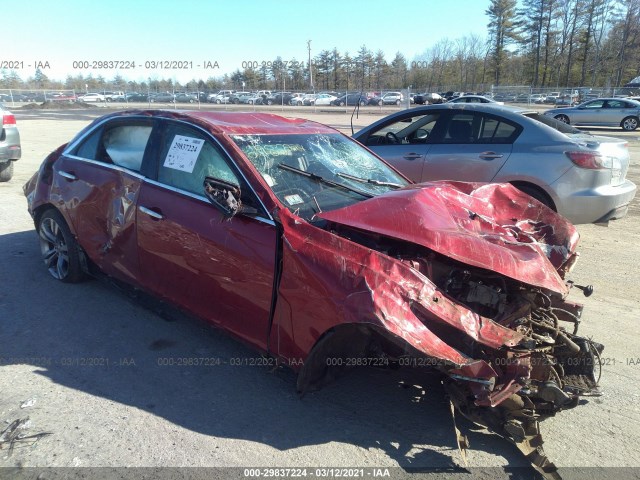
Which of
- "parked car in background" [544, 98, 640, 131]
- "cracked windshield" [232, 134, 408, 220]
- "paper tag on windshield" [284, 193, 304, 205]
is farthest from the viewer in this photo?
"parked car in background" [544, 98, 640, 131]

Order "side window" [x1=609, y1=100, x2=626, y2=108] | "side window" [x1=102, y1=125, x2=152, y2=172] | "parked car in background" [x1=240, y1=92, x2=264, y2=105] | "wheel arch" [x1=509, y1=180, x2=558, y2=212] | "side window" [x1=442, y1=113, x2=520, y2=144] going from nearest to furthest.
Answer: "side window" [x1=102, y1=125, x2=152, y2=172]
"wheel arch" [x1=509, y1=180, x2=558, y2=212]
"side window" [x1=442, y1=113, x2=520, y2=144]
"side window" [x1=609, y1=100, x2=626, y2=108]
"parked car in background" [x1=240, y1=92, x2=264, y2=105]

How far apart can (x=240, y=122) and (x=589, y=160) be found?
13.3ft

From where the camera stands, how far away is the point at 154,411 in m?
2.99

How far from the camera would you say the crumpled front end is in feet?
8.29

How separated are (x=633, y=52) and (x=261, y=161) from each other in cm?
7214

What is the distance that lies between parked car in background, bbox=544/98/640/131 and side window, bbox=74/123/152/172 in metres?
24.2

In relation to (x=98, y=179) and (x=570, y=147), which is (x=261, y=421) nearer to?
(x=98, y=179)

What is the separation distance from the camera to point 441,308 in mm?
2609

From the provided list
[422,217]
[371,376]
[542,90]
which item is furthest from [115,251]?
[542,90]

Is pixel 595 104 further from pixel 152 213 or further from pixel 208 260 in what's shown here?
pixel 208 260

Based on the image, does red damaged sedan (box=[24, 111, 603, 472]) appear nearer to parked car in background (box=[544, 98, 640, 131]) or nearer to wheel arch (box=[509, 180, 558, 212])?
wheel arch (box=[509, 180, 558, 212])

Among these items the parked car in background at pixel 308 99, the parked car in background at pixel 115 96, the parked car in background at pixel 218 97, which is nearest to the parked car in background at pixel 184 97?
the parked car in background at pixel 218 97

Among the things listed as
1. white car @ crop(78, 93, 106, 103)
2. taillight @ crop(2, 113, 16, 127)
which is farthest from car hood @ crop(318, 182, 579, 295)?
white car @ crop(78, 93, 106, 103)

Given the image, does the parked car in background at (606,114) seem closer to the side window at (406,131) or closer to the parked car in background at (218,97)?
the side window at (406,131)
